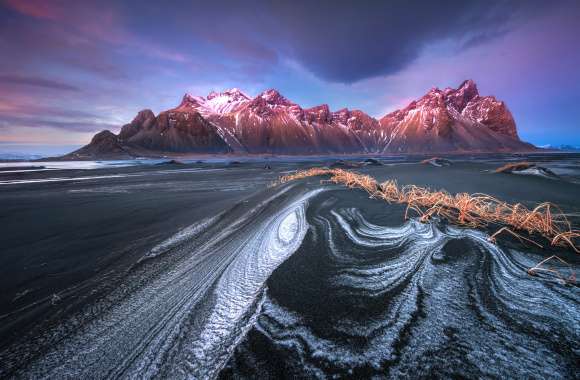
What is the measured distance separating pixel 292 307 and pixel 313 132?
181481 mm

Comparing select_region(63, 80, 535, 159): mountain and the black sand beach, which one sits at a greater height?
select_region(63, 80, 535, 159): mountain

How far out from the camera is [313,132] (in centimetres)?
17625

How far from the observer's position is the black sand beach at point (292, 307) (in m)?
0.88

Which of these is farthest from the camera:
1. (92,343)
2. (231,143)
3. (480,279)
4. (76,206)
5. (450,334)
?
(231,143)

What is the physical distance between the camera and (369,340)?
0.97m

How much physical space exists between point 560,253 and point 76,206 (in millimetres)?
7760

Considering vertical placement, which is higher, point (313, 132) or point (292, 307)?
point (313, 132)

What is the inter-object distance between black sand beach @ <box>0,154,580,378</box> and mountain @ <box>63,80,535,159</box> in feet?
396

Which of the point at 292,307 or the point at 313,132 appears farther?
the point at 313,132

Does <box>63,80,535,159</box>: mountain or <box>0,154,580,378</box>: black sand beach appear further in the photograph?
<box>63,80,535,159</box>: mountain

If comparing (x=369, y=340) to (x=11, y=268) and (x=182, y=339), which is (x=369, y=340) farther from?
(x=11, y=268)

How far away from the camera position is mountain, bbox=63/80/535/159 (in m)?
123

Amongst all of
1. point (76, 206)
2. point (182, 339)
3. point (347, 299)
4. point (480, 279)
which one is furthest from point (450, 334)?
point (76, 206)

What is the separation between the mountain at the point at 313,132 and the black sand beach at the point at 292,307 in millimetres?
120704
